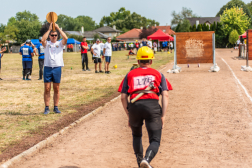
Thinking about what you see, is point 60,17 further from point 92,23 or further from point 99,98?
point 99,98

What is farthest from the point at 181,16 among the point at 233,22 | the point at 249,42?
the point at 249,42

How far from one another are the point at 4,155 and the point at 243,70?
51.3 feet

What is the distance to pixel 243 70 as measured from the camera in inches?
709

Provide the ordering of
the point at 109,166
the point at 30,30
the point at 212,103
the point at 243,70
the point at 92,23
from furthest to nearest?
the point at 92,23 < the point at 30,30 < the point at 243,70 < the point at 212,103 < the point at 109,166

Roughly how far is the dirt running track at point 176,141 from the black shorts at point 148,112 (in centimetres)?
97

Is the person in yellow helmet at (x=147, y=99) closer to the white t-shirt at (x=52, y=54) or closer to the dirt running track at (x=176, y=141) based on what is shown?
the dirt running track at (x=176, y=141)

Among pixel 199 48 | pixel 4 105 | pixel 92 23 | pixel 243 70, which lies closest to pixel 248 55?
pixel 243 70

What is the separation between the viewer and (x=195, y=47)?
60.7 ft

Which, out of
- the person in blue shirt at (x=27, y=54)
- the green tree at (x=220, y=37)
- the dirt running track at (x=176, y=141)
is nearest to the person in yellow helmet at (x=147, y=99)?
the dirt running track at (x=176, y=141)

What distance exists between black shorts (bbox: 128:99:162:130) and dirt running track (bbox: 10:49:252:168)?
97 cm

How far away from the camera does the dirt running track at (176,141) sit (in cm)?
477

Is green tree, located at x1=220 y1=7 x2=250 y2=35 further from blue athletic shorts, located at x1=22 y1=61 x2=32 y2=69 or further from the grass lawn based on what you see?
the grass lawn

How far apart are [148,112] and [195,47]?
15.3 m

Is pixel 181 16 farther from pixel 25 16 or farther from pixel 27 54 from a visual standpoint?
pixel 27 54
